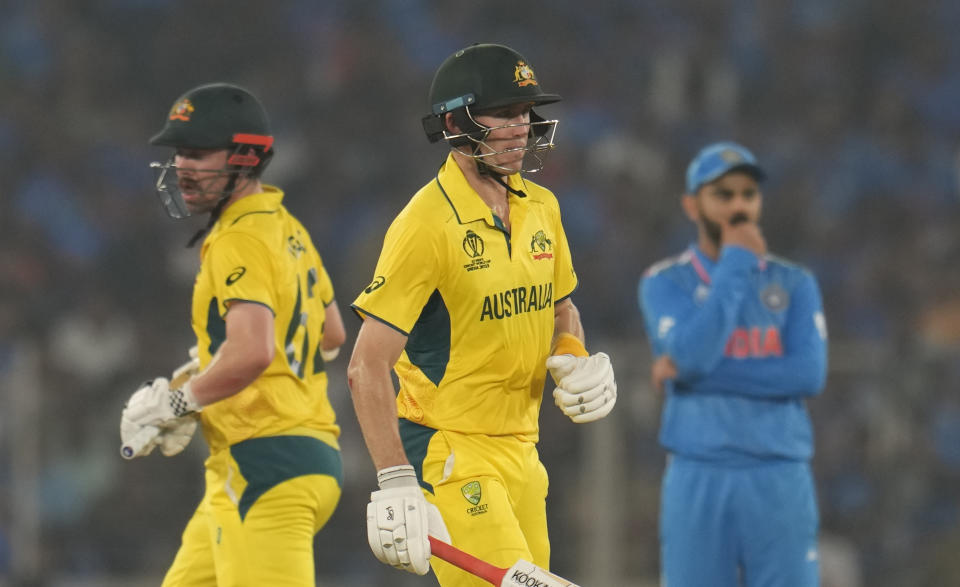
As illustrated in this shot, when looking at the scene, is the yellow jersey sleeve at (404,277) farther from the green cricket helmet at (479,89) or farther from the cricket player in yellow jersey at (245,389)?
the cricket player in yellow jersey at (245,389)

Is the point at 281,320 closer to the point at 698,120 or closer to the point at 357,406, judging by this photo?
the point at 357,406

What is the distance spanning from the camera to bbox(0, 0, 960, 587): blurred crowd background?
8.27m

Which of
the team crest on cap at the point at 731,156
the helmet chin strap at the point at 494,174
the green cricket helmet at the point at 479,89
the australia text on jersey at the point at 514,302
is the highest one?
the green cricket helmet at the point at 479,89

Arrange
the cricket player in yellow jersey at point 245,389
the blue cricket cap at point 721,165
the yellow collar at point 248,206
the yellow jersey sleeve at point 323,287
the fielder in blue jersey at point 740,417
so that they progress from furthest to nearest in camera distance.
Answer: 1. the blue cricket cap at point 721,165
2. the fielder in blue jersey at point 740,417
3. the yellow jersey sleeve at point 323,287
4. the yellow collar at point 248,206
5. the cricket player in yellow jersey at point 245,389

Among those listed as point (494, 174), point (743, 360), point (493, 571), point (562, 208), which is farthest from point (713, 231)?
point (562, 208)

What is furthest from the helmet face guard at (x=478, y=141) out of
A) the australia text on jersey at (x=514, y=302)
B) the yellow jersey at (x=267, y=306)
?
the yellow jersey at (x=267, y=306)

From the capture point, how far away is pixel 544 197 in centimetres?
439

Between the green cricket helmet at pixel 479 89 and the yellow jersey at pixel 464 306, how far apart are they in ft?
0.37

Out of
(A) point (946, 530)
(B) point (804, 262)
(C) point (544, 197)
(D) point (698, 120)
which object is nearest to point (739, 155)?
(C) point (544, 197)

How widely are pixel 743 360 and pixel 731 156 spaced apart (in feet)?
2.87

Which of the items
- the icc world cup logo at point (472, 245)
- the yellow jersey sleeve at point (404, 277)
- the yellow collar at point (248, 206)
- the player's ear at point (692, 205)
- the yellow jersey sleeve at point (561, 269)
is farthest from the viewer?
the player's ear at point (692, 205)

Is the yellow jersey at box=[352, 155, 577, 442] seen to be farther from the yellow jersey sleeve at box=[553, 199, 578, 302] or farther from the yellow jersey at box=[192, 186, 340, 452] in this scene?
the yellow jersey at box=[192, 186, 340, 452]

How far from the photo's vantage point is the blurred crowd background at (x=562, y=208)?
827 cm

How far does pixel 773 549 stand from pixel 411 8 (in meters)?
7.84
